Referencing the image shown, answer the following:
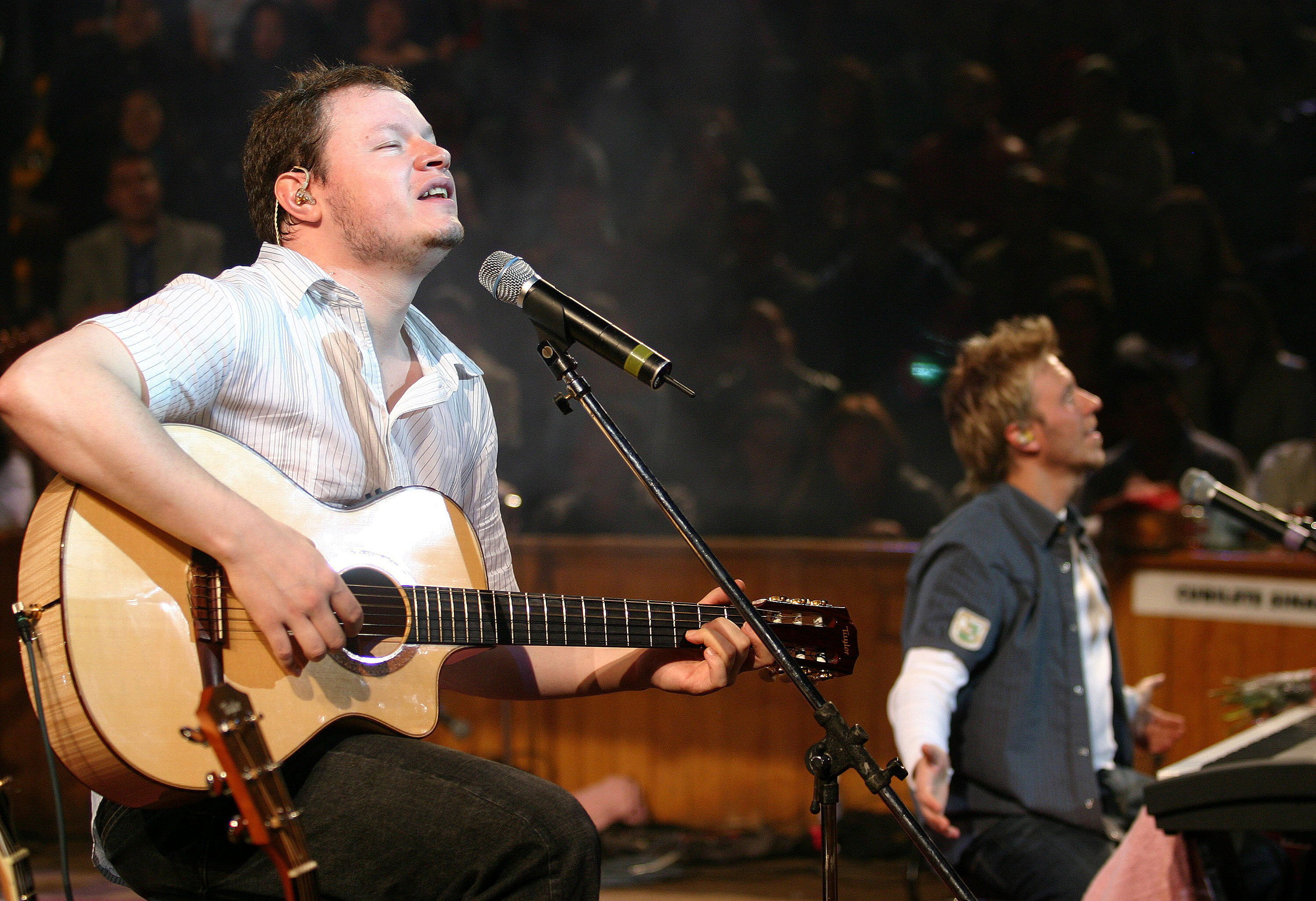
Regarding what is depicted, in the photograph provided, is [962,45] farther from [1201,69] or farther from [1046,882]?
[1046,882]

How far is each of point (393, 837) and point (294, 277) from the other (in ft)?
3.14

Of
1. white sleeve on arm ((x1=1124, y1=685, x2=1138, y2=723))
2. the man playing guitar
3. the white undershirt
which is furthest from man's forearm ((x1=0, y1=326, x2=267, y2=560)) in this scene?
white sleeve on arm ((x1=1124, y1=685, x2=1138, y2=723))

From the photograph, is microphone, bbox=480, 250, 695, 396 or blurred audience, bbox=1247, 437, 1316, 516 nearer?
microphone, bbox=480, 250, 695, 396

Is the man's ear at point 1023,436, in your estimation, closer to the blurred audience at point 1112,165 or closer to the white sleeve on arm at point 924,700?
the white sleeve on arm at point 924,700

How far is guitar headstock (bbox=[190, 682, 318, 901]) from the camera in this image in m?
1.35

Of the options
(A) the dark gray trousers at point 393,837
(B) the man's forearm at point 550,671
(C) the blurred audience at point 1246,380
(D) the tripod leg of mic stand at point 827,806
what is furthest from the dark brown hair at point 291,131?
(C) the blurred audience at point 1246,380

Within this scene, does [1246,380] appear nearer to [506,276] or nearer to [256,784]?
[506,276]

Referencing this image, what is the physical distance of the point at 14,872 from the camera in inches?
58.2

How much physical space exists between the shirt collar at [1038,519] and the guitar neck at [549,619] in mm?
1373

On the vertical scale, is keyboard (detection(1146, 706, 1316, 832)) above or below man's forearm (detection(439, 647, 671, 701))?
below

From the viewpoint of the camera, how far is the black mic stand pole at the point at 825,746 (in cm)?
161

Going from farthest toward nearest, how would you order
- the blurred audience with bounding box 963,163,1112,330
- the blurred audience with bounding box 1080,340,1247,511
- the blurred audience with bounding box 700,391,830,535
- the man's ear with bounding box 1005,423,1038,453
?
the blurred audience with bounding box 963,163,1112,330
the blurred audience with bounding box 700,391,830,535
the blurred audience with bounding box 1080,340,1247,511
the man's ear with bounding box 1005,423,1038,453

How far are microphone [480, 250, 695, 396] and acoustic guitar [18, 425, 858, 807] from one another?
358 millimetres

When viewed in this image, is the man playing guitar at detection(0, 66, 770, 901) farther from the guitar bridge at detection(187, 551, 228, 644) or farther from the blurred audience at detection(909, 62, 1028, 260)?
the blurred audience at detection(909, 62, 1028, 260)
